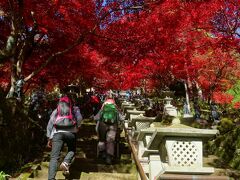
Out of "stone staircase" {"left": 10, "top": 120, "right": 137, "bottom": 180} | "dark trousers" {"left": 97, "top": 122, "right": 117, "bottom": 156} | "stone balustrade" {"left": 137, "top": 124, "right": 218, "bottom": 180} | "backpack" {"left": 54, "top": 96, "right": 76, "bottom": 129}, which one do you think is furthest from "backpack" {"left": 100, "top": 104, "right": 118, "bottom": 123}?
"stone balustrade" {"left": 137, "top": 124, "right": 218, "bottom": 180}

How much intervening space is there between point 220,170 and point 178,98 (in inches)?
1195

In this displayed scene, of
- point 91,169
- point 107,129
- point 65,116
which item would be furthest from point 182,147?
point 107,129

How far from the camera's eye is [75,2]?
13.7 meters

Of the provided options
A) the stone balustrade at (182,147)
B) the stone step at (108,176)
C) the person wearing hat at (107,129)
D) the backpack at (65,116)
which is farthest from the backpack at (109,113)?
the stone balustrade at (182,147)

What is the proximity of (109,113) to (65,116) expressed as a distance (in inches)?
91.9

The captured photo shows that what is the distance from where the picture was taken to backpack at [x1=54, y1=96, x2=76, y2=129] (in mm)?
7133

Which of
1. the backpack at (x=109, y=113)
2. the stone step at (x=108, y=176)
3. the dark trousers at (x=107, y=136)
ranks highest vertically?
the backpack at (x=109, y=113)

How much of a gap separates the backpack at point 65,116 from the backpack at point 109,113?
2154 millimetres

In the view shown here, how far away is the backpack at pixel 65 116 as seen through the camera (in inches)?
281

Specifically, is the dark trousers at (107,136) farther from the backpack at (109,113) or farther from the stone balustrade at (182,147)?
the stone balustrade at (182,147)

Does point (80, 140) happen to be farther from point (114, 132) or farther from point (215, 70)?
point (215, 70)

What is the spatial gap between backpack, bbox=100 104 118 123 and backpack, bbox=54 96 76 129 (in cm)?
215

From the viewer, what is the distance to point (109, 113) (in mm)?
9391

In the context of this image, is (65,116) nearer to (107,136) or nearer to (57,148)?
(57,148)
